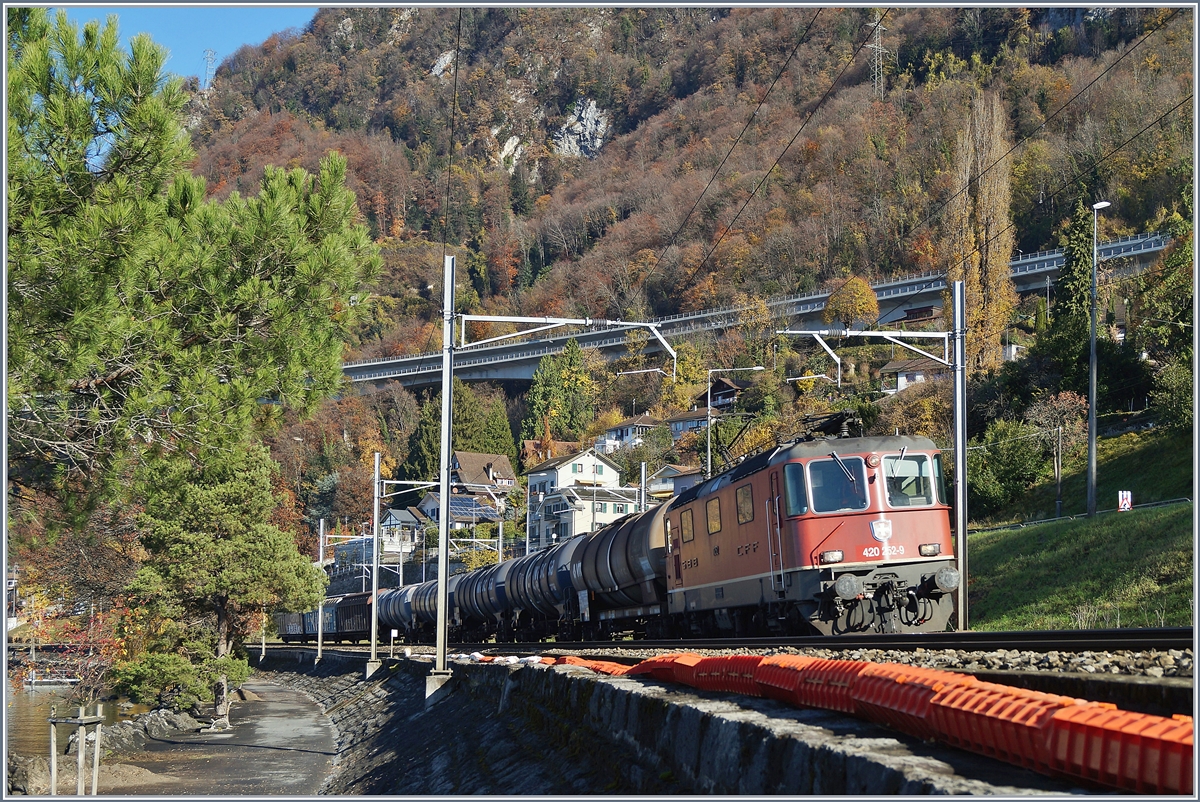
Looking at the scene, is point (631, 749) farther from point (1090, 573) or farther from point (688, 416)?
point (688, 416)

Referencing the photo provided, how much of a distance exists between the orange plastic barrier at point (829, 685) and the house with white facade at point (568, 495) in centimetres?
6468

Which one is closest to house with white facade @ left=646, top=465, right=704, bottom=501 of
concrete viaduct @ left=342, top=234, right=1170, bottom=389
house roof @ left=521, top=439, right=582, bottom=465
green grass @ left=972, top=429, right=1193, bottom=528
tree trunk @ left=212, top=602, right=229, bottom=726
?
concrete viaduct @ left=342, top=234, right=1170, bottom=389

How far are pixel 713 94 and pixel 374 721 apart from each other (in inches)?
5381

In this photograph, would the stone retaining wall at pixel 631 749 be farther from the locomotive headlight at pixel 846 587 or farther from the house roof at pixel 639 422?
the house roof at pixel 639 422

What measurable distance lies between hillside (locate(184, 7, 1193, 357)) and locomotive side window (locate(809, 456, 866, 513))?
996 inches

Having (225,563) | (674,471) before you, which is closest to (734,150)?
(674,471)

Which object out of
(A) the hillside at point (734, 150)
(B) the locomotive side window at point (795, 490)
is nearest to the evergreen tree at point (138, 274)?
(B) the locomotive side window at point (795, 490)

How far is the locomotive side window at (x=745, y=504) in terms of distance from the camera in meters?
17.0

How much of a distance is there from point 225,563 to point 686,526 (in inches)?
815

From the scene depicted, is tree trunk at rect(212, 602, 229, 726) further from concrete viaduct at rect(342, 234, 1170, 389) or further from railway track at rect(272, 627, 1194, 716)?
concrete viaduct at rect(342, 234, 1170, 389)

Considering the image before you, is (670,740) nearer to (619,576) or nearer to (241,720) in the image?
(619,576)

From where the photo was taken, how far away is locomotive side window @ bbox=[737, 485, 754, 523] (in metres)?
17.0

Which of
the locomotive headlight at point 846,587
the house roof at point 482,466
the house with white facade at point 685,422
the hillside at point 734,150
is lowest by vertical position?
the locomotive headlight at point 846,587

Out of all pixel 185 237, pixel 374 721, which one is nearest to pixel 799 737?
pixel 185 237
